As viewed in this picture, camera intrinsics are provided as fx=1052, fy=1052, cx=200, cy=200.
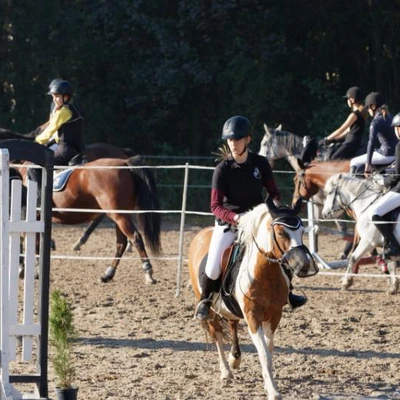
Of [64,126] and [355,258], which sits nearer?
[355,258]

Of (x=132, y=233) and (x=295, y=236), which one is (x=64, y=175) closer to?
(x=132, y=233)

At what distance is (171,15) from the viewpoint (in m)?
24.6

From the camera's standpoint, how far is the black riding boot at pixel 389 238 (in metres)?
11.6

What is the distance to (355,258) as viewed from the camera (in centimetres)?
1216

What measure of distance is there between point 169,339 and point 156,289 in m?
2.93

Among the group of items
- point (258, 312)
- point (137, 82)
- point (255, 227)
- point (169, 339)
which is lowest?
point (169, 339)

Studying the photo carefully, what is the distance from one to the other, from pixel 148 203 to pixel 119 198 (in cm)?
38

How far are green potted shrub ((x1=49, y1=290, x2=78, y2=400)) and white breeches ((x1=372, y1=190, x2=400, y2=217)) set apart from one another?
559 cm

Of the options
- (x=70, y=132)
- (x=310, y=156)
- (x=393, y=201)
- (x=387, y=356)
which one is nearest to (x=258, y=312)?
(x=387, y=356)

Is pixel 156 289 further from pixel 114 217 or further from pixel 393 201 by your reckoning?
pixel 393 201

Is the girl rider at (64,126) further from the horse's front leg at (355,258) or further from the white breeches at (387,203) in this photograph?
the white breeches at (387,203)

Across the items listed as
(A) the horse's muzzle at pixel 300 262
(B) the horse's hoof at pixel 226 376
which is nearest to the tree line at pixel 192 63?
(B) the horse's hoof at pixel 226 376

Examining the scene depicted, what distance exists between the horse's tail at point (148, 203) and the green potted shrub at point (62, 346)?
5.76 meters

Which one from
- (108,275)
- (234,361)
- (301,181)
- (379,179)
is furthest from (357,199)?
(234,361)
